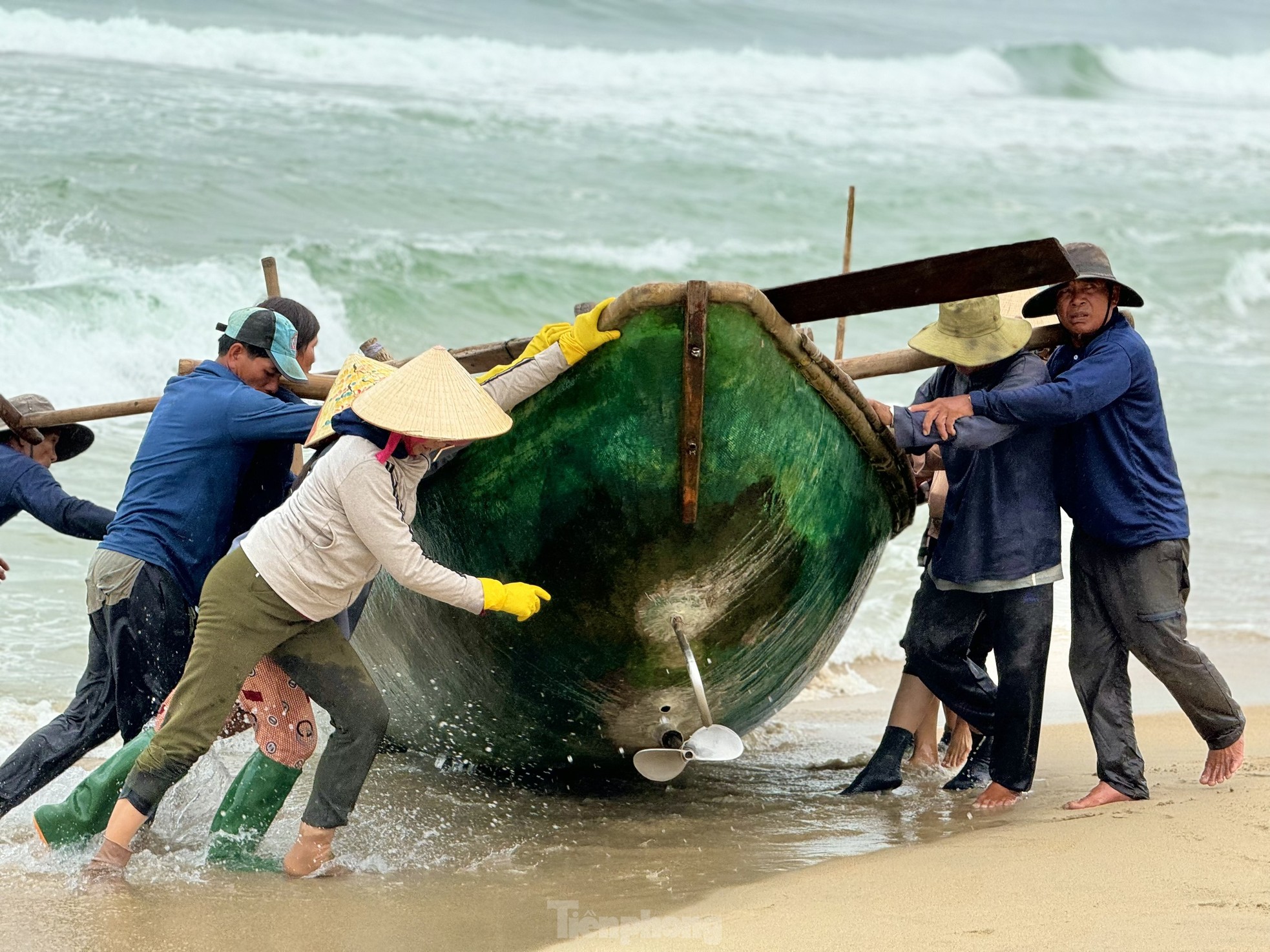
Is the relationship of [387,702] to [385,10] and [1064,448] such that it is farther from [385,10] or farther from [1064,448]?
[385,10]

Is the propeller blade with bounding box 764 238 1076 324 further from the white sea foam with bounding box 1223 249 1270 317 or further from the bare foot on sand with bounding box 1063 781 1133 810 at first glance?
the white sea foam with bounding box 1223 249 1270 317

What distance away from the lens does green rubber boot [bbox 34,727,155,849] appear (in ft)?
13.5

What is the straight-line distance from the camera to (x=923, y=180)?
22.1 meters

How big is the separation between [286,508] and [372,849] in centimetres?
109

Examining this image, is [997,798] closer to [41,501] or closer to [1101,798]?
[1101,798]

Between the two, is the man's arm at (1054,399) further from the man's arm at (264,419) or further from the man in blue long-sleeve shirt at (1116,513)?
the man's arm at (264,419)

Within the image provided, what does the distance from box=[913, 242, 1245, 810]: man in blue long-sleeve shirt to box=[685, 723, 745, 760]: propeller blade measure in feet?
3.47

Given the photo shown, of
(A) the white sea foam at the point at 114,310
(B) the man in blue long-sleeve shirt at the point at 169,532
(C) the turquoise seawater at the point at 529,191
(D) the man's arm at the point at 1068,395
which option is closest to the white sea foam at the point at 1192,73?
(C) the turquoise seawater at the point at 529,191

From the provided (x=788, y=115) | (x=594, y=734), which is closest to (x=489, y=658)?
(x=594, y=734)

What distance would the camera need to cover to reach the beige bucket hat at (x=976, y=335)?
430 centimetres

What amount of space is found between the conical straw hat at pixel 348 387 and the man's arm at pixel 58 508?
0.89 m

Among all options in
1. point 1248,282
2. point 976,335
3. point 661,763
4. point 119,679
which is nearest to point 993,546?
point 976,335

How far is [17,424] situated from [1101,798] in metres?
3.52

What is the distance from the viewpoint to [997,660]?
461 centimetres
